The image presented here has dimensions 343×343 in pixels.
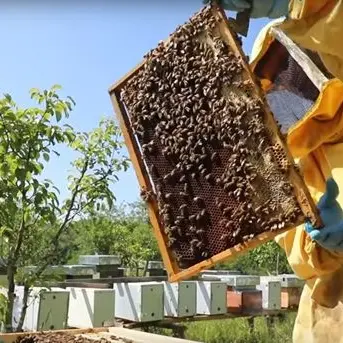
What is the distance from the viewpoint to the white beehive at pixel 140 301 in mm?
7320

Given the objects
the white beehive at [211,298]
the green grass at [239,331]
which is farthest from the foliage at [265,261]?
the white beehive at [211,298]

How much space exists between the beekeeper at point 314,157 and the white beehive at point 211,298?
657cm

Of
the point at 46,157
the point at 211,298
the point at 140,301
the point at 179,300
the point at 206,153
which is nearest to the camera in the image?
the point at 206,153

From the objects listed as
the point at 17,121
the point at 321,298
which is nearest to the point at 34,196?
the point at 17,121

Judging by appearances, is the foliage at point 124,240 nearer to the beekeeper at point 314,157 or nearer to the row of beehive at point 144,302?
the row of beehive at point 144,302

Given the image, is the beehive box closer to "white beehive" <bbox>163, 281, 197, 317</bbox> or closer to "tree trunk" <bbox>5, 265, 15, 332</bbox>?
"tree trunk" <bbox>5, 265, 15, 332</bbox>

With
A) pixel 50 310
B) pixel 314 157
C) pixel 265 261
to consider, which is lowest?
pixel 50 310

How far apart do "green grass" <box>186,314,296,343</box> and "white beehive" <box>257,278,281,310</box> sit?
0.35 meters

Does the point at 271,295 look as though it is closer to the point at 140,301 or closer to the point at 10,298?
the point at 140,301

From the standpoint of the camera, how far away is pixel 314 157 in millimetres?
2051

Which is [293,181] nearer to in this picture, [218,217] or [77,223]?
[218,217]

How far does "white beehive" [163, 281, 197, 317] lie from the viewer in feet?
26.8

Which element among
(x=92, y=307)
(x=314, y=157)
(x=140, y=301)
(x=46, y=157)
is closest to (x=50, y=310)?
(x=92, y=307)

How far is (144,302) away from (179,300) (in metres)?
0.98
